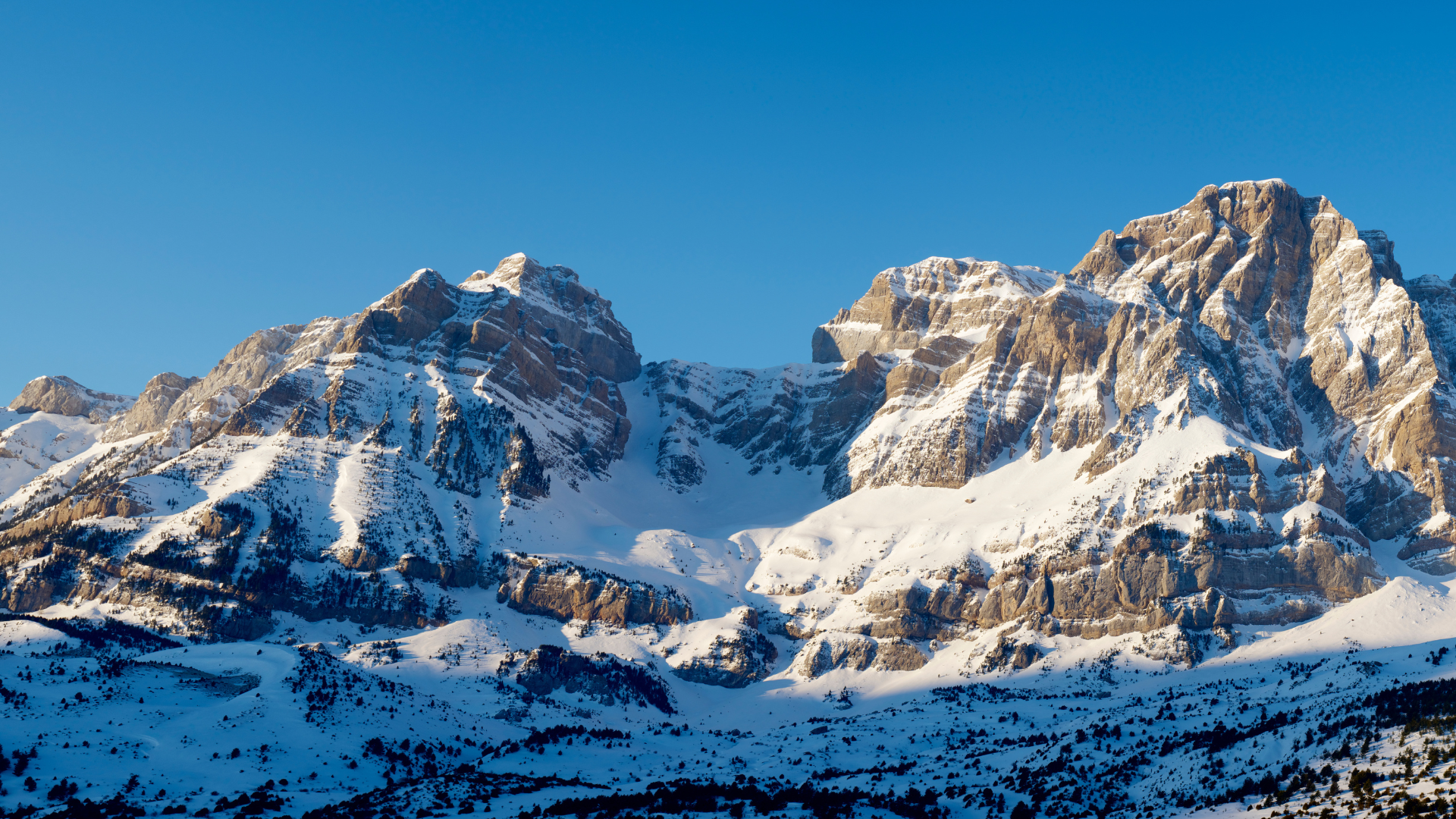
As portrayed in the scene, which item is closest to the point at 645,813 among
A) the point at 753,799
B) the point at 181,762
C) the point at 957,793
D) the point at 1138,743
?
the point at 753,799

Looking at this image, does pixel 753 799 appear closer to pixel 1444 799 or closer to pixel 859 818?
pixel 859 818

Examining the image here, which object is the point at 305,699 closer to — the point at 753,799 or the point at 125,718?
the point at 125,718

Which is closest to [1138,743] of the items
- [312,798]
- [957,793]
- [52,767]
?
[957,793]

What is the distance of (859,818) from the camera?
5369 inches

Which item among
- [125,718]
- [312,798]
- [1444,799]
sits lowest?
[1444,799]

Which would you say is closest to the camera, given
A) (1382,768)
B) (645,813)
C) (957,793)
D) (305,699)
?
(1382,768)

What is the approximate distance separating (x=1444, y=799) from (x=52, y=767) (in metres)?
148

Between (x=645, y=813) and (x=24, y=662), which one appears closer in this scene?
(x=645, y=813)

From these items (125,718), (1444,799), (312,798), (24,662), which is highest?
(24,662)

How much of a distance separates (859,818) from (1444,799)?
5847cm

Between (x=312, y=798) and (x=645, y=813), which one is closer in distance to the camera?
(x=645, y=813)

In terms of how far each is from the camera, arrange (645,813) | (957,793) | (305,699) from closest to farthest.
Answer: (645,813) < (957,793) < (305,699)

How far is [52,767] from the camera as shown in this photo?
14925cm

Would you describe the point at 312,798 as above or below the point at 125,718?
below
